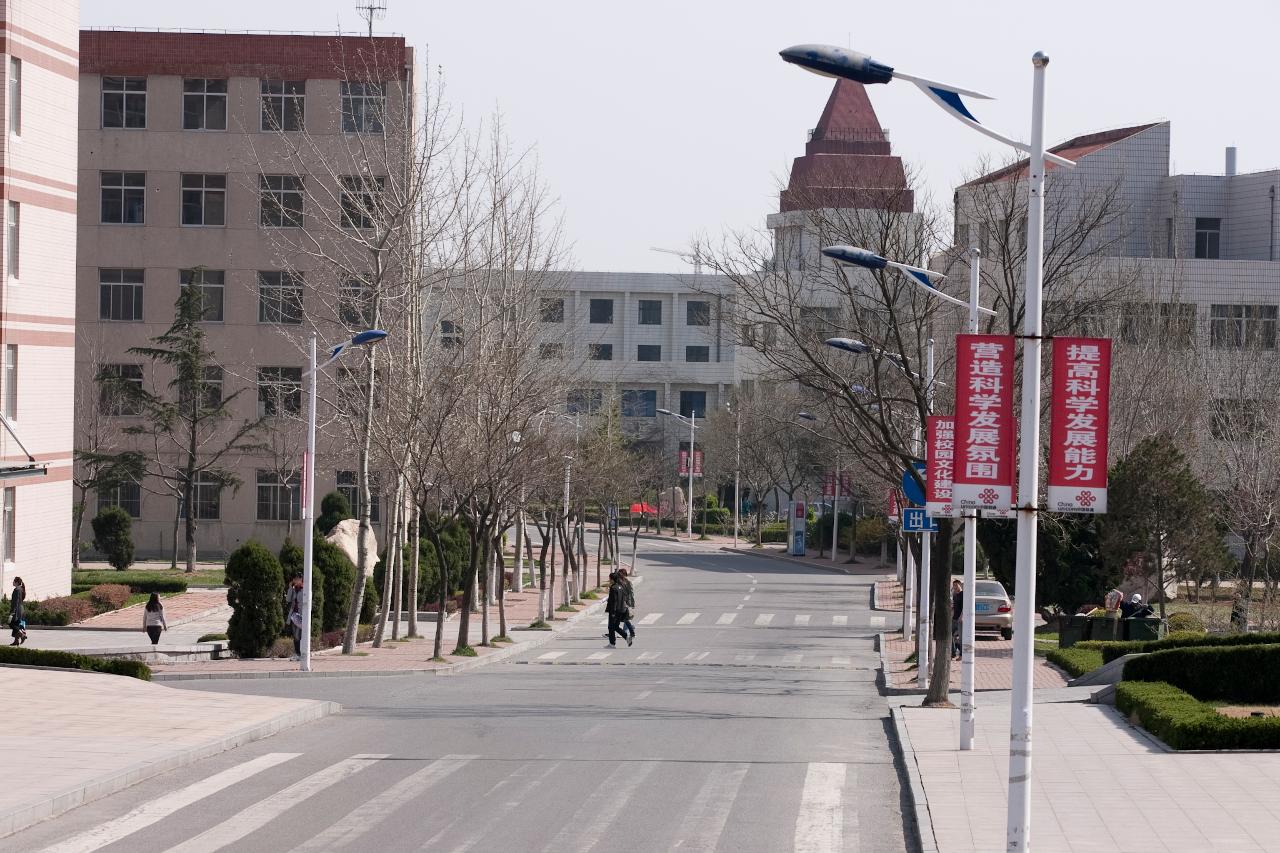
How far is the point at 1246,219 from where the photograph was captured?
68.8 meters

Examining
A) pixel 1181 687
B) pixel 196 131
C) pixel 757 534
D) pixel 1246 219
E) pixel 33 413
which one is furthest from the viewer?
pixel 757 534

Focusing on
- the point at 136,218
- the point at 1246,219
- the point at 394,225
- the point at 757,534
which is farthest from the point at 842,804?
the point at 757,534

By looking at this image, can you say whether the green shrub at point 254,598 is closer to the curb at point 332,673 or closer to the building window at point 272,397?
the curb at point 332,673

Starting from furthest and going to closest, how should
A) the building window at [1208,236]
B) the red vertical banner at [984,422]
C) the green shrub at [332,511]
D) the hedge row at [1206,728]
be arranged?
the building window at [1208,236] → the green shrub at [332,511] → the hedge row at [1206,728] → the red vertical banner at [984,422]

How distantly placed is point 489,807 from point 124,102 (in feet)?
167

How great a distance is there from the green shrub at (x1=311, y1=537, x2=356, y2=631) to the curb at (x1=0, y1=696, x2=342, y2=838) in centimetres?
1344

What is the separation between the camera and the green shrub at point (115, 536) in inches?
2042

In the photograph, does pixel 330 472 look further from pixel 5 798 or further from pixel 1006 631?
pixel 5 798

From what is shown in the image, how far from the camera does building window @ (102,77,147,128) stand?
57594 millimetres

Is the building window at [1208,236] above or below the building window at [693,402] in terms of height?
above

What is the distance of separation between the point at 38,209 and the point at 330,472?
21421 mm

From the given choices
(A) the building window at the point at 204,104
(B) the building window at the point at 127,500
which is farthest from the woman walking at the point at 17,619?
(A) the building window at the point at 204,104

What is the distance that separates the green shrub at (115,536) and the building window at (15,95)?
1841cm

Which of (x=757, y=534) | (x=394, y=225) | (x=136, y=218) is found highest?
(x=136, y=218)
